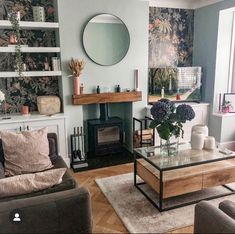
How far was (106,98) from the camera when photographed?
3.74 metres

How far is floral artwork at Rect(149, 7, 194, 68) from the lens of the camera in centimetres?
439

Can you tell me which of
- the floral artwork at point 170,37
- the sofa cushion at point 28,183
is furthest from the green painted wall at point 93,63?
the sofa cushion at point 28,183

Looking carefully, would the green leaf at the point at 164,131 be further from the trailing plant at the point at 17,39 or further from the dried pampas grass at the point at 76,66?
the trailing plant at the point at 17,39

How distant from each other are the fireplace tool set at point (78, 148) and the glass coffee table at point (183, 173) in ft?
3.80

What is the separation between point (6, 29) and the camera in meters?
3.46

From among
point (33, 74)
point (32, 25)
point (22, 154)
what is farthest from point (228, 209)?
point (32, 25)

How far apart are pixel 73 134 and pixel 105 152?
0.64 meters

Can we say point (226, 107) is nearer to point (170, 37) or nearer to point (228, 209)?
point (170, 37)

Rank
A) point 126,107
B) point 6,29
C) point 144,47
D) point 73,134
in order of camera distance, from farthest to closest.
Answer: point 126,107
point 144,47
point 73,134
point 6,29

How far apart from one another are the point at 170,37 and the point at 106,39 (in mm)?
1403

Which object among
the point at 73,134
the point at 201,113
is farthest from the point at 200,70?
the point at 73,134

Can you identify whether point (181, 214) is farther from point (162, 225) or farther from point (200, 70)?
point (200, 70)

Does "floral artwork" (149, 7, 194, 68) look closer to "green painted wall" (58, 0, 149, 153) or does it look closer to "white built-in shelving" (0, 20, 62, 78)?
"green painted wall" (58, 0, 149, 153)

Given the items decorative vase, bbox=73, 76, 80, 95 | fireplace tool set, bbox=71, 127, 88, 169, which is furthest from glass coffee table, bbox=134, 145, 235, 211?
decorative vase, bbox=73, 76, 80, 95
